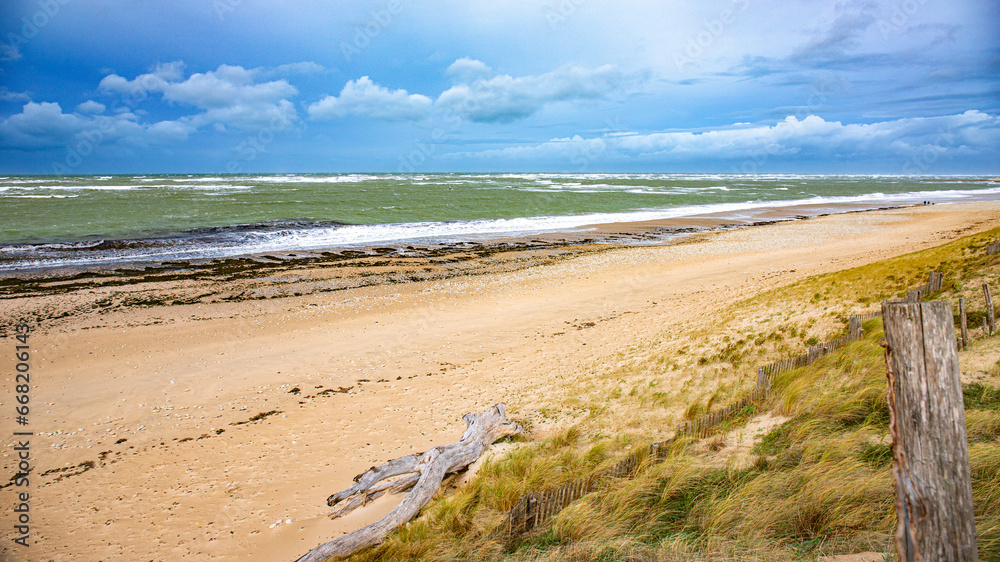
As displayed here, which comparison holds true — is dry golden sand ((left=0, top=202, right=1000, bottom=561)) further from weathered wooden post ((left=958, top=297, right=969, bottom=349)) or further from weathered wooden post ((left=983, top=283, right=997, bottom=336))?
weathered wooden post ((left=983, top=283, right=997, bottom=336))

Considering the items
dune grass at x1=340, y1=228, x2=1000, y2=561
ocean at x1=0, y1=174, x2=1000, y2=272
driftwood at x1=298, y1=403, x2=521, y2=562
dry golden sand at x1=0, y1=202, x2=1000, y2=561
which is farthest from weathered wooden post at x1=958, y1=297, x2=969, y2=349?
ocean at x1=0, y1=174, x2=1000, y2=272

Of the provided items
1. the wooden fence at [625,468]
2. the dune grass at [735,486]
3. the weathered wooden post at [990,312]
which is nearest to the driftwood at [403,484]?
the dune grass at [735,486]

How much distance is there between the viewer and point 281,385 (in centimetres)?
901

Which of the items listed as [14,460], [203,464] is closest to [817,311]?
[203,464]

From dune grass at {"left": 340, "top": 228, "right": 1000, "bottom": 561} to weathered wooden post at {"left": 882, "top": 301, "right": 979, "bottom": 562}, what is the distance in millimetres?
869

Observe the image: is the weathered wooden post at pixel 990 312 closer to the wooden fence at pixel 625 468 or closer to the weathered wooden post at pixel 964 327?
the weathered wooden post at pixel 964 327

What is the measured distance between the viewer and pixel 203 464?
21.4ft

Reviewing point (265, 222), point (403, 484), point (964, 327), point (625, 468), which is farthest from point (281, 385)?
point (265, 222)

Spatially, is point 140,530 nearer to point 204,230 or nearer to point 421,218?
point 204,230

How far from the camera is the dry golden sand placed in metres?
5.46

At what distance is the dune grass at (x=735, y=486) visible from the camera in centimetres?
336

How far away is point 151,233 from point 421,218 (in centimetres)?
1643

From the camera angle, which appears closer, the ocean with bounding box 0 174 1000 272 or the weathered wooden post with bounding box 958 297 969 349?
the weathered wooden post with bounding box 958 297 969 349

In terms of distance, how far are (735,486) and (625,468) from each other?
931 millimetres
